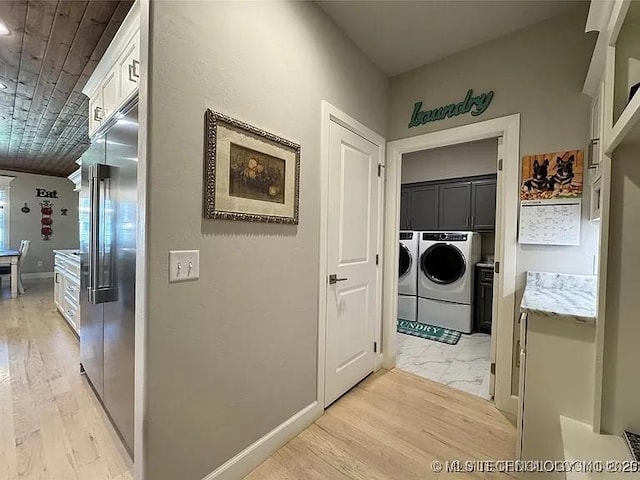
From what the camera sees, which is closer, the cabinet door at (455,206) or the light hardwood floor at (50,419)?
the light hardwood floor at (50,419)

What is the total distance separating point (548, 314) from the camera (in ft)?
4.19

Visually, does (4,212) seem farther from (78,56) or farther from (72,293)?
(78,56)

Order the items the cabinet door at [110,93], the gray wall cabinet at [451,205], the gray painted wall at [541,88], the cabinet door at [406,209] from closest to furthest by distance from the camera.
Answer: the cabinet door at [110,93] < the gray painted wall at [541,88] < the gray wall cabinet at [451,205] < the cabinet door at [406,209]

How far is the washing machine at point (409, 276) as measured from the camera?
13.0ft

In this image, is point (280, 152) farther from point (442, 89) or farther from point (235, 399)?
point (442, 89)

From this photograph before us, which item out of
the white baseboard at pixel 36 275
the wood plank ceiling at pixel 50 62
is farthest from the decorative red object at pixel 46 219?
the wood plank ceiling at pixel 50 62

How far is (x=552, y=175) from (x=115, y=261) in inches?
109

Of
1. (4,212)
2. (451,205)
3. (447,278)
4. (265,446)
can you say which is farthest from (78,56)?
(4,212)

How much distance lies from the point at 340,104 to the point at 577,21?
63.1 inches

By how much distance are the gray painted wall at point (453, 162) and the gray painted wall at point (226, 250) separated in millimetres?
2794

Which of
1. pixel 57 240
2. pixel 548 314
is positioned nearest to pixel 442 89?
pixel 548 314

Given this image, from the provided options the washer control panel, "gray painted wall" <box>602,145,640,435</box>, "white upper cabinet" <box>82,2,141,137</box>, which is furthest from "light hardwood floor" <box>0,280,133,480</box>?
the washer control panel

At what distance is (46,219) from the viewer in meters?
7.10

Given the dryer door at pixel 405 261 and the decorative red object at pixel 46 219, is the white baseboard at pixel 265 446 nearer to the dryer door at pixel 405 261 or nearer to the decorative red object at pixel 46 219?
the dryer door at pixel 405 261
